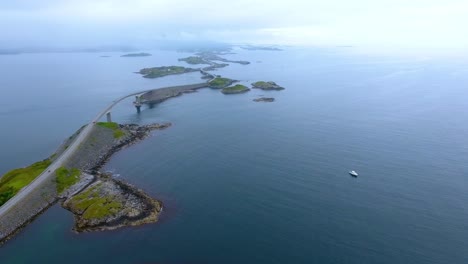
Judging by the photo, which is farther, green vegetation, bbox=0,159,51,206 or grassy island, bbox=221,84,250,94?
grassy island, bbox=221,84,250,94

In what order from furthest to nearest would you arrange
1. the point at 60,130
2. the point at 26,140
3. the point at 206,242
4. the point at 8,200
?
the point at 60,130 → the point at 26,140 → the point at 8,200 → the point at 206,242

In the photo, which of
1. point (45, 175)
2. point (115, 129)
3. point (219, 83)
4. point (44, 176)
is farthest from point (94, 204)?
point (219, 83)

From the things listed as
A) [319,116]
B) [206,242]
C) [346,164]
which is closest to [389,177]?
[346,164]

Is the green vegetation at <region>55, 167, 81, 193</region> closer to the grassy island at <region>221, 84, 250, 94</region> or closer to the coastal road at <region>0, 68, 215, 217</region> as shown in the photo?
the coastal road at <region>0, 68, 215, 217</region>

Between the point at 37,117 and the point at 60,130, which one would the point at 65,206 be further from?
the point at 37,117

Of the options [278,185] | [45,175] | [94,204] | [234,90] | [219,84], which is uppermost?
[219,84]

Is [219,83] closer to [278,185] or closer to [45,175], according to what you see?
[278,185]

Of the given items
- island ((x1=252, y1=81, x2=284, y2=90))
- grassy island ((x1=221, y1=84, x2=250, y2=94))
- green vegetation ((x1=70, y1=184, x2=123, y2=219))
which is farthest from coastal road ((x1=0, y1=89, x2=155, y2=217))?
island ((x1=252, y1=81, x2=284, y2=90))
